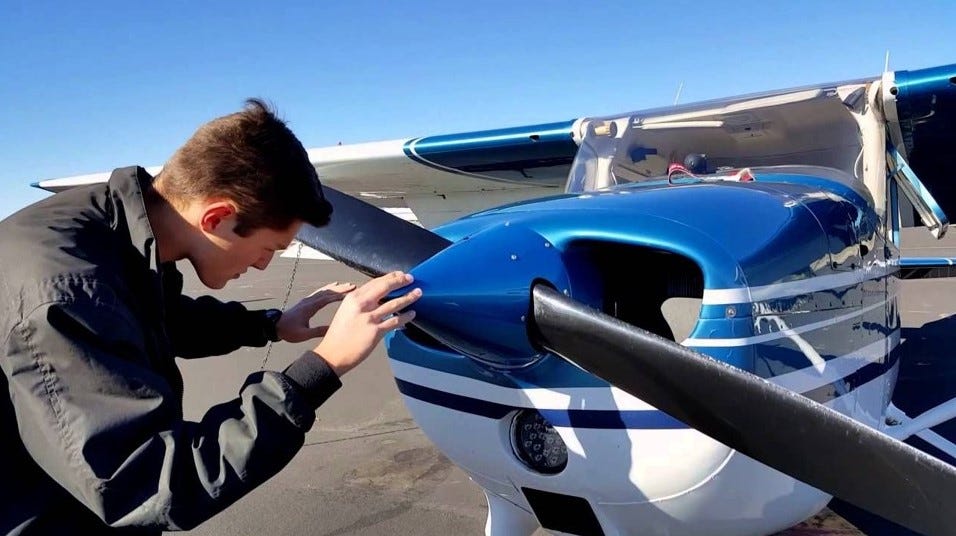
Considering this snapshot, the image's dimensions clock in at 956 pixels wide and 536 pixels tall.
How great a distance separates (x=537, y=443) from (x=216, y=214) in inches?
53.2

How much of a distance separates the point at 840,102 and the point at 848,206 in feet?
4.68

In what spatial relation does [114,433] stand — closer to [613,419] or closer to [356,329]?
[356,329]

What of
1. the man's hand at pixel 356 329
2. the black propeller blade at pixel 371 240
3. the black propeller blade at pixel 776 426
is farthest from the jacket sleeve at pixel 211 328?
the black propeller blade at pixel 776 426

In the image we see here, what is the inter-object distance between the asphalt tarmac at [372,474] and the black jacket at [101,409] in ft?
Answer: 4.98

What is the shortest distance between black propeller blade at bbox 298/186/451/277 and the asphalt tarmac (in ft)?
2.19

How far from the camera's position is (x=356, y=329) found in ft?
4.60

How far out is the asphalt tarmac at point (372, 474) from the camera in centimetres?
357

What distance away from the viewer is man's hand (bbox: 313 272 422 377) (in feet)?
4.45

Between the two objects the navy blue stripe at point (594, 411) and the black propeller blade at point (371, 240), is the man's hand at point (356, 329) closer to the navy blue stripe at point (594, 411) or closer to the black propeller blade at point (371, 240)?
the black propeller blade at point (371, 240)

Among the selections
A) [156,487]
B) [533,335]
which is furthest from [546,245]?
[156,487]

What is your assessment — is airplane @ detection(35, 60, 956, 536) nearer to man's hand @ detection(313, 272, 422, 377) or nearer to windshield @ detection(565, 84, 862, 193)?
man's hand @ detection(313, 272, 422, 377)

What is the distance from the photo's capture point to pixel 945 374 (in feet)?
20.2

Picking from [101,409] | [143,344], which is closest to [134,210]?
[143,344]

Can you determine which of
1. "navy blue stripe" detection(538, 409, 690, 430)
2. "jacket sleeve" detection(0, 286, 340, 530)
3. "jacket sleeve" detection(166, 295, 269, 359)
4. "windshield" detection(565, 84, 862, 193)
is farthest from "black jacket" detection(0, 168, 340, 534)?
"windshield" detection(565, 84, 862, 193)
